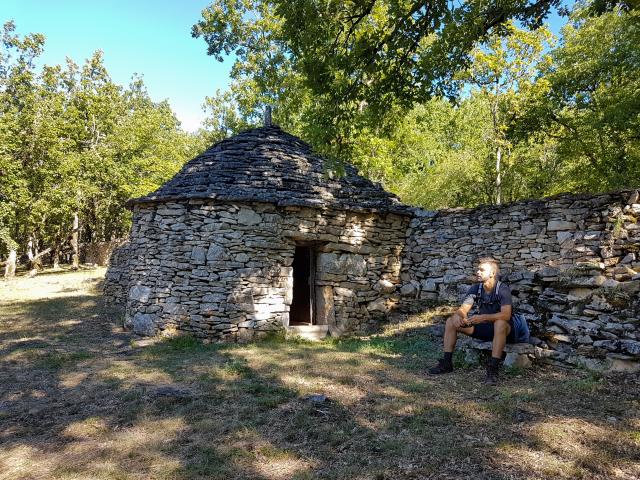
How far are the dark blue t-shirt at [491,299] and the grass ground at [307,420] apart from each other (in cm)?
72

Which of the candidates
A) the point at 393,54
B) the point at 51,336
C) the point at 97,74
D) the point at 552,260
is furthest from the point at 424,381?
the point at 97,74

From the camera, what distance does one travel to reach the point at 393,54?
603 cm

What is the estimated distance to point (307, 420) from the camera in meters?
3.55

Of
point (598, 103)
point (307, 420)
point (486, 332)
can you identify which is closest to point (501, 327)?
point (486, 332)

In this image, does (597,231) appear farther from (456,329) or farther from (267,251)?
(267,251)

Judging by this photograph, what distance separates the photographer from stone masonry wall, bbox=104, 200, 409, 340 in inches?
297

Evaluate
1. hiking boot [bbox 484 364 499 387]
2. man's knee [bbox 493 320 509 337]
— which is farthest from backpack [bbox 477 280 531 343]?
hiking boot [bbox 484 364 499 387]

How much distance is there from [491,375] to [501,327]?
20.1 inches

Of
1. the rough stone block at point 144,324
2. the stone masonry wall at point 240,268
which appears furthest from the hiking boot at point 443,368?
the rough stone block at point 144,324

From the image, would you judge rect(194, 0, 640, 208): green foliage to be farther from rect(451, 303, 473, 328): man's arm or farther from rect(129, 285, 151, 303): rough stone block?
rect(129, 285, 151, 303): rough stone block

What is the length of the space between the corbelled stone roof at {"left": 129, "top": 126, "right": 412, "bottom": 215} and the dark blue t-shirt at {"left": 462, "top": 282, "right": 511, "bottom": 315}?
12.8 ft

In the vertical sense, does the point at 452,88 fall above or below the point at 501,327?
above

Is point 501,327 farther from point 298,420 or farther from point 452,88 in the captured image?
point 452,88

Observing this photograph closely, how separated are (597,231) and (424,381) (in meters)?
4.20
